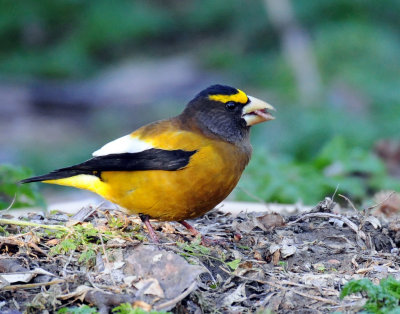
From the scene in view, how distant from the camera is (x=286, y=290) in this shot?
4.42 metres

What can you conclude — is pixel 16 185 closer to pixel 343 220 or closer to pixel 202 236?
pixel 202 236

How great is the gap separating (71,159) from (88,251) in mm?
6782

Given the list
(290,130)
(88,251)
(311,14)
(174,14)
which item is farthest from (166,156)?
(174,14)

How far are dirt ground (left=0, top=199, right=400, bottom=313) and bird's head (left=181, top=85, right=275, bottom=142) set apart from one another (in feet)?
2.22

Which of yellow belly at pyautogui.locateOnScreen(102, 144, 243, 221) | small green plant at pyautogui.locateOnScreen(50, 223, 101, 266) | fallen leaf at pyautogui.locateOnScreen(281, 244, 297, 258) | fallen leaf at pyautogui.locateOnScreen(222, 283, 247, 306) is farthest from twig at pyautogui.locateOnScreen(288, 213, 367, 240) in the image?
small green plant at pyautogui.locateOnScreen(50, 223, 101, 266)

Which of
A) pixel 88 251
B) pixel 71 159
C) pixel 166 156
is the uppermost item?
pixel 166 156

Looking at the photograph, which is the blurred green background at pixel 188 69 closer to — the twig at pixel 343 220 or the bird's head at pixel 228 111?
the twig at pixel 343 220

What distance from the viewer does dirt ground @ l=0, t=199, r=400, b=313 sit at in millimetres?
4172

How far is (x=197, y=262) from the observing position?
4617 mm

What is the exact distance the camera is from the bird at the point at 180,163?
5.01 metres

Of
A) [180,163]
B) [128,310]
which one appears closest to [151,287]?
[128,310]

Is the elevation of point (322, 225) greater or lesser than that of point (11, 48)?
lesser

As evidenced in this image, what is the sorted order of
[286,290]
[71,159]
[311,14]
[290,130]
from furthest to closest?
[311,14] < [71,159] < [290,130] < [286,290]

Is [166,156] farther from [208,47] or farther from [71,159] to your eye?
[208,47]
